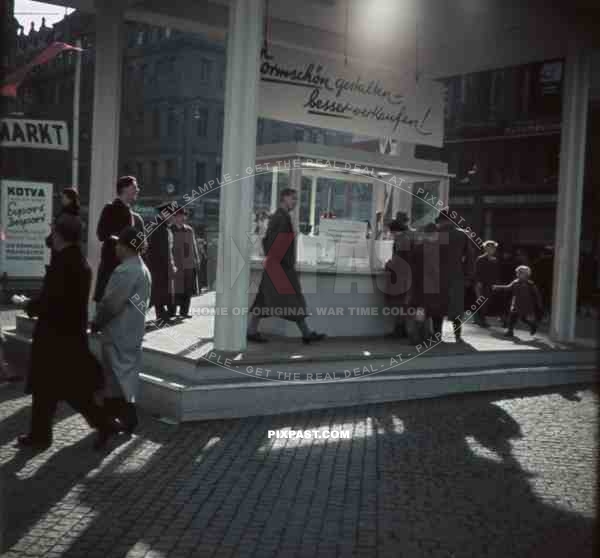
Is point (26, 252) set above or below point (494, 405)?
above

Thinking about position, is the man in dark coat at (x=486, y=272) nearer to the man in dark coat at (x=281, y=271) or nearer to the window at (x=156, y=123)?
the man in dark coat at (x=281, y=271)

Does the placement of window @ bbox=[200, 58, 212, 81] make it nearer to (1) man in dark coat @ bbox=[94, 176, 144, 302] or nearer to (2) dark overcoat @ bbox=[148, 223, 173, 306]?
(2) dark overcoat @ bbox=[148, 223, 173, 306]

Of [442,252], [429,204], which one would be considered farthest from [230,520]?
[429,204]

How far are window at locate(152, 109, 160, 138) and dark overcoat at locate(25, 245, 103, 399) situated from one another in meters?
53.5

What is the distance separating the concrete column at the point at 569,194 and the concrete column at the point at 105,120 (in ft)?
22.9

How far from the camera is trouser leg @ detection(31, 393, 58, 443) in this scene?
6496 millimetres

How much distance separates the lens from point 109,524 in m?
4.91

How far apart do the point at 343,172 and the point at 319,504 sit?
23.7 feet

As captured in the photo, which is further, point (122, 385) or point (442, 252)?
point (442, 252)

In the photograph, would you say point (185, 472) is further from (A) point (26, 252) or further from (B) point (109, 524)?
(A) point (26, 252)

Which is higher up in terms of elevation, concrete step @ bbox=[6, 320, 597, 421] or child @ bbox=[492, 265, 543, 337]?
child @ bbox=[492, 265, 543, 337]

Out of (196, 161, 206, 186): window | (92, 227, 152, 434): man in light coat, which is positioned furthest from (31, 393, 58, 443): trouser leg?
(196, 161, 206, 186): window

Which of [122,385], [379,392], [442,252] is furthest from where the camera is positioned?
[442,252]

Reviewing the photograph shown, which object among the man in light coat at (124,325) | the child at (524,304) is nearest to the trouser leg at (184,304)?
the child at (524,304)
